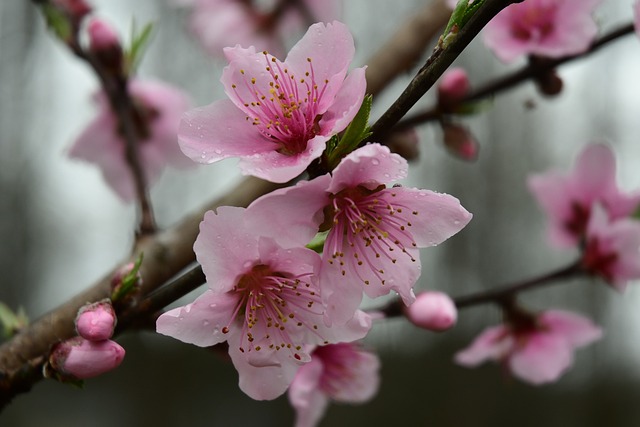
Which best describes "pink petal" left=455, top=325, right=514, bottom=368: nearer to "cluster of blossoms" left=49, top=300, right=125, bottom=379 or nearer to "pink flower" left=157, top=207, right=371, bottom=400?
"pink flower" left=157, top=207, right=371, bottom=400

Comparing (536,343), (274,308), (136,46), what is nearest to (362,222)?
(274,308)

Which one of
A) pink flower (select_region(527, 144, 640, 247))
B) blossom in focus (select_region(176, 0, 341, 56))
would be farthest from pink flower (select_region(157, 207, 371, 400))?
blossom in focus (select_region(176, 0, 341, 56))

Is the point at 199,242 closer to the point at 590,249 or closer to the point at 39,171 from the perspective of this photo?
the point at 590,249

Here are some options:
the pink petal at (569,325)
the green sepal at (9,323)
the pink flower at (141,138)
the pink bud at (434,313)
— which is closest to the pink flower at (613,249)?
the pink petal at (569,325)

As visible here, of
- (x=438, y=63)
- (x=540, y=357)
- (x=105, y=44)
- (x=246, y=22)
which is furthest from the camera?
(x=246, y=22)

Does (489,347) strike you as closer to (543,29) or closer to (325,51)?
(543,29)
